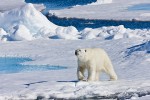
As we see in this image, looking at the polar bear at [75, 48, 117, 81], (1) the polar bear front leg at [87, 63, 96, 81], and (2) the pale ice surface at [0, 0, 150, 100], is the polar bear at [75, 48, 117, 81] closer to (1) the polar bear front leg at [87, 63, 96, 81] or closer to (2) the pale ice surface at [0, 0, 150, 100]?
(1) the polar bear front leg at [87, 63, 96, 81]

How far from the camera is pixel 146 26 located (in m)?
21.5

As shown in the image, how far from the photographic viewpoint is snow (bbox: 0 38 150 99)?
27.3 ft

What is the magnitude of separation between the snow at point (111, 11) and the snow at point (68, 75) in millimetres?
7777

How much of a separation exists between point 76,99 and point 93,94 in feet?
0.98

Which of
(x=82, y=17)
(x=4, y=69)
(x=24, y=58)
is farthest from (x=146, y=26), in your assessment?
(x=4, y=69)

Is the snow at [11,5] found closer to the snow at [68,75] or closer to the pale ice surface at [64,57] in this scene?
the pale ice surface at [64,57]

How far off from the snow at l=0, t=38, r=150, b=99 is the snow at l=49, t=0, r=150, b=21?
7.78 metres

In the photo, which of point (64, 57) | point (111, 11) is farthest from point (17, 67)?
point (111, 11)

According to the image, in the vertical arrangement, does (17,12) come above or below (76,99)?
above

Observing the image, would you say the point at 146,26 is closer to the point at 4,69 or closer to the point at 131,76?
the point at 4,69

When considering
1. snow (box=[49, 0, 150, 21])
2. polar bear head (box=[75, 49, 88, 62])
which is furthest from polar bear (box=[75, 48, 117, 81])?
snow (box=[49, 0, 150, 21])

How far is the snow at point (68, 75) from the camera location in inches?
328

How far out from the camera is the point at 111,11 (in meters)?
26.1

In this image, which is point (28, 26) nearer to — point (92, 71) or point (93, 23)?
point (93, 23)
